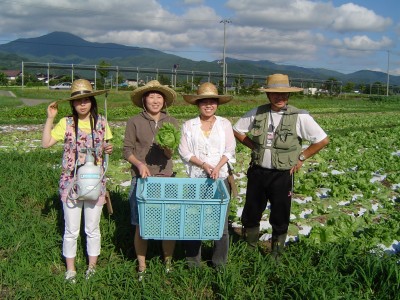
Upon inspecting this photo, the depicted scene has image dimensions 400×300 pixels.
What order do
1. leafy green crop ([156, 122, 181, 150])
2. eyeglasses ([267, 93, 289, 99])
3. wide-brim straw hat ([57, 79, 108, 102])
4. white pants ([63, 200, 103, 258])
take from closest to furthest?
leafy green crop ([156, 122, 181, 150]) → wide-brim straw hat ([57, 79, 108, 102]) → white pants ([63, 200, 103, 258]) → eyeglasses ([267, 93, 289, 99])

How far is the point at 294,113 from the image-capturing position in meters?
3.81

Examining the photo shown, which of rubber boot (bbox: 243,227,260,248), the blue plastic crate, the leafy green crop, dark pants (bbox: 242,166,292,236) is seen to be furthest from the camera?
rubber boot (bbox: 243,227,260,248)

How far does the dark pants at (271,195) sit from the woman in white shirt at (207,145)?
438 millimetres

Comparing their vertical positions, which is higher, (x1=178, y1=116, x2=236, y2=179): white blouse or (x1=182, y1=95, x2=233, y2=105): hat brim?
(x1=182, y1=95, x2=233, y2=105): hat brim

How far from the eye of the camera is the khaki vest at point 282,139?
379 centimetres

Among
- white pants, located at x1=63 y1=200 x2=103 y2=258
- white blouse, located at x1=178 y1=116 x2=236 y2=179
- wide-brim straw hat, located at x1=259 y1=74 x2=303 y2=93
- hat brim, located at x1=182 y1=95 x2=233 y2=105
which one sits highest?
wide-brim straw hat, located at x1=259 y1=74 x2=303 y2=93

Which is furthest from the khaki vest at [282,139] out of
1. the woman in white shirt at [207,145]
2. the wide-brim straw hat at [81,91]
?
the wide-brim straw hat at [81,91]

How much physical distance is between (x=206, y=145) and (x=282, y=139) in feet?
2.26

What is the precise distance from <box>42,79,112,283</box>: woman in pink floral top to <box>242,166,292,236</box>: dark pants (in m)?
1.29

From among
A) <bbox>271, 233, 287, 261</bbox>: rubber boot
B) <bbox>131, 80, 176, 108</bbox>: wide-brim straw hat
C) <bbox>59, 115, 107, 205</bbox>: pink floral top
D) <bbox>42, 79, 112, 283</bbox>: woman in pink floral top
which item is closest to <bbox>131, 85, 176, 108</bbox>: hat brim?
<bbox>131, 80, 176, 108</bbox>: wide-brim straw hat

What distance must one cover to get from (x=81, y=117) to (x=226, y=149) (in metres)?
1.23

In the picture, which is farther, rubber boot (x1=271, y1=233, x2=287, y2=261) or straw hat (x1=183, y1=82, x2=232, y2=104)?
rubber boot (x1=271, y1=233, x2=287, y2=261)

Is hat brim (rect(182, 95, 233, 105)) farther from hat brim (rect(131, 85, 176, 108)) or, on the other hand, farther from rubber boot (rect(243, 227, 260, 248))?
rubber boot (rect(243, 227, 260, 248))

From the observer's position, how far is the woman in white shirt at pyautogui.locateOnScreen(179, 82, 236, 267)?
3557 millimetres
